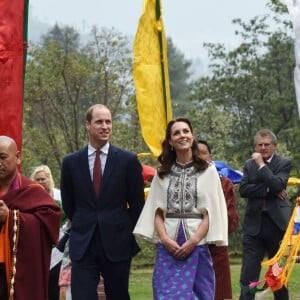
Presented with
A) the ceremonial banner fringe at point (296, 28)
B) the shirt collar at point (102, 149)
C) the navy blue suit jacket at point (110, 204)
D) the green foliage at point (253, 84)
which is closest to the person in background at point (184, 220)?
the navy blue suit jacket at point (110, 204)

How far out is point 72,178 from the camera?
8.95 meters

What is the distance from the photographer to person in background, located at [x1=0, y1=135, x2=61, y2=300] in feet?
24.7

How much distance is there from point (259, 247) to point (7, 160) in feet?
14.6

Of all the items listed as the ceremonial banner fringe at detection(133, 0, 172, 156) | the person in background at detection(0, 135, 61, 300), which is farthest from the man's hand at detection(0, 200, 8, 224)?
the ceremonial banner fringe at detection(133, 0, 172, 156)

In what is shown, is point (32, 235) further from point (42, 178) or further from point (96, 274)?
point (42, 178)

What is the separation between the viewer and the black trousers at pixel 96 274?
866cm

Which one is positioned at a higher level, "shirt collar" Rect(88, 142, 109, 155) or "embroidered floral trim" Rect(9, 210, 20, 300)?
"shirt collar" Rect(88, 142, 109, 155)

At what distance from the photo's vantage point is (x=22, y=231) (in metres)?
7.56

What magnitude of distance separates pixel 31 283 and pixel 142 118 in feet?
8.83

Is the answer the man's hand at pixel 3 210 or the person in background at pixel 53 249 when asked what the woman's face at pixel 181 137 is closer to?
the man's hand at pixel 3 210

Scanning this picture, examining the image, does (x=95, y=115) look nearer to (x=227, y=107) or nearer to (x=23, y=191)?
(x=23, y=191)

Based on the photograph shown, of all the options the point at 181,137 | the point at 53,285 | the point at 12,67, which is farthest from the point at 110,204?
Answer: the point at 53,285

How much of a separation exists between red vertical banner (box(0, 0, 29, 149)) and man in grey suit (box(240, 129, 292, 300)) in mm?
3447

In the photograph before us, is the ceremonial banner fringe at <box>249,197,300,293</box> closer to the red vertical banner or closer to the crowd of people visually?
the crowd of people
